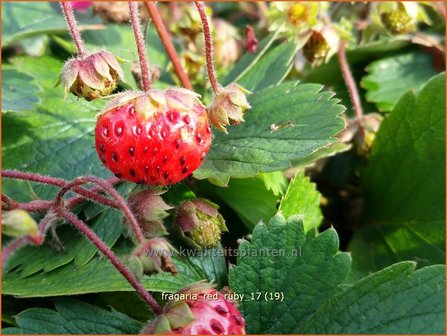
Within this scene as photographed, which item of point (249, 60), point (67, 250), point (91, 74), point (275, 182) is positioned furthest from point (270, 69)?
point (67, 250)

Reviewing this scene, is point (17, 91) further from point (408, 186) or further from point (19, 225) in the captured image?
point (408, 186)

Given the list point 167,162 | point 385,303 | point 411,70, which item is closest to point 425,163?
point 411,70

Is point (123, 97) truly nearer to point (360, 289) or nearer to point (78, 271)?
point (78, 271)

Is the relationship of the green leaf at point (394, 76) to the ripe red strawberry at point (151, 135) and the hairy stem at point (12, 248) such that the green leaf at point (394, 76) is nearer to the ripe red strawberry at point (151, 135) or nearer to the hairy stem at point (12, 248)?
the ripe red strawberry at point (151, 135)

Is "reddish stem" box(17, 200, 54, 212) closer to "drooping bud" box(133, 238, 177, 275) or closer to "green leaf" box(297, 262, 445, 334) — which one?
"drooping bud" box(133, 238, 177, 275)

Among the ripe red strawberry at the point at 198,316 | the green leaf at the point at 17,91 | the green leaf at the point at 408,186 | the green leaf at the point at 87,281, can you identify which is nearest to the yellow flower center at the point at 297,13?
the green leaf at the point at 408,186

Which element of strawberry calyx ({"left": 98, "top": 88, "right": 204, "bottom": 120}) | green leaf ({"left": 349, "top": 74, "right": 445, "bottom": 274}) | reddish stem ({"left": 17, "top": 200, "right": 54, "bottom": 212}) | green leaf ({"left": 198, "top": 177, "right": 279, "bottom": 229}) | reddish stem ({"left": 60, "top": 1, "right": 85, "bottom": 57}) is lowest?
green leaf ({"left": 349, "top": 74, "right": 445, "bottom": 274})

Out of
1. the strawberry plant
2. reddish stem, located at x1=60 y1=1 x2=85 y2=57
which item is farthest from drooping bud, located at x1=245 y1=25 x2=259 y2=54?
reddish stem, located at x1=60 y1=1 x2=85 y2=57
